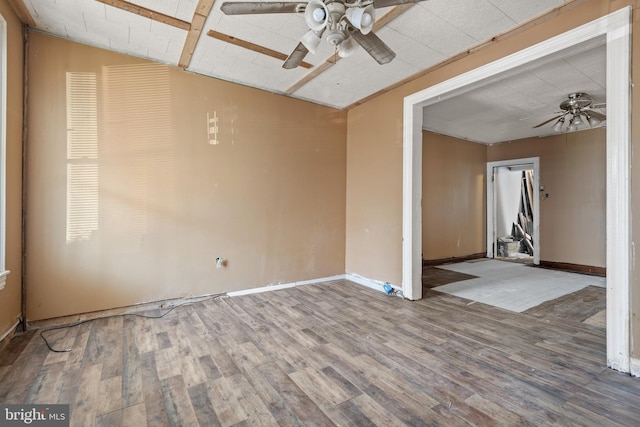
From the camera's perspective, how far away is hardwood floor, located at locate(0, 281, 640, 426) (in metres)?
1.58

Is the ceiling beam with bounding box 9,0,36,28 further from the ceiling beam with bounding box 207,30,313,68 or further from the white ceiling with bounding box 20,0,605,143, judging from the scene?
the ceiling beam with bounding box 207,30,313,68

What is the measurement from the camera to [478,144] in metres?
6.54

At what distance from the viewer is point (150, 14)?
7.72 ft

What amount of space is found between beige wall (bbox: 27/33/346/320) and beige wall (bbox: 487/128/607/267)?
483 cm

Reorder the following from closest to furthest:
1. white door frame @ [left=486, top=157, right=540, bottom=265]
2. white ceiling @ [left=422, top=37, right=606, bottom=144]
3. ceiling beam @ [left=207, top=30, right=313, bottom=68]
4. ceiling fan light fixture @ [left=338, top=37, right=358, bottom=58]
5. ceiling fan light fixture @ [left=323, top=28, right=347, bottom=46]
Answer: ceiling fan light fixture @ [left=323, top=28, right=347, bottom=46]
ceiling fan light fixture @ [left=338, top=37, right=358, bottom=58]
ceiling beam @ [left=207, top=30, right=313, bottom=68]
white ceiling @ [left=422, top=37, right=606, bottom=144]
white door frame @ [left=486, top=157, right=540, bottom=265]

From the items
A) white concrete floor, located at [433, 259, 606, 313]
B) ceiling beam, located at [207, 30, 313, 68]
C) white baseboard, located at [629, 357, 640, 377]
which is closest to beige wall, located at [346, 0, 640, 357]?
white concrete floor, located at [433, 259, 606, 313]

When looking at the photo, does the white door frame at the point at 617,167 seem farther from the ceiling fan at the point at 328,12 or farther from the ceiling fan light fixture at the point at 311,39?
the ceiling fan light fixture at the point at 311,39

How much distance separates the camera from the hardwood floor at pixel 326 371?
158cm

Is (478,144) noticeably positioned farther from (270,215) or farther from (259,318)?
(259,318)

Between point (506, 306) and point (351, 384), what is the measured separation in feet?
7.98

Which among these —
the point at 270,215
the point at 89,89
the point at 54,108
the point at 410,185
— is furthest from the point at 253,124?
the point at 410,185

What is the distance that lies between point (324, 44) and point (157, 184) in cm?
231

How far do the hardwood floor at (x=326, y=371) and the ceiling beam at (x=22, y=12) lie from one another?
2.73 metres

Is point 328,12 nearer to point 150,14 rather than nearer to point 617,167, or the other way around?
point 150,14
